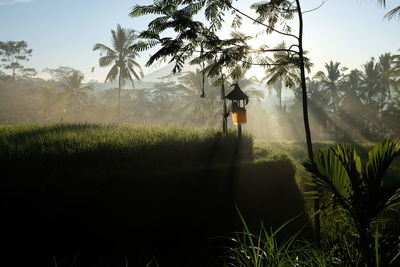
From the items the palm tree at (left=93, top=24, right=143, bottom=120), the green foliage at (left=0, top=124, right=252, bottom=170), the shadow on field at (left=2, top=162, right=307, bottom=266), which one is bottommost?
the shadow on field at (left=2, top=162, right=307, bottom=266)

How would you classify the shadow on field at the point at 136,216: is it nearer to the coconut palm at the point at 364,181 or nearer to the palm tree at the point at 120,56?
the coconut palm at the point at 364,181

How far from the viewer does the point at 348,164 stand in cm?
219

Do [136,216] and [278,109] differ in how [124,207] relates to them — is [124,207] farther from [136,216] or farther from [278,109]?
[278,109]

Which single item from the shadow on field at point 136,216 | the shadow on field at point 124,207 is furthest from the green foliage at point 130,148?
the shadow on field at point 136,216

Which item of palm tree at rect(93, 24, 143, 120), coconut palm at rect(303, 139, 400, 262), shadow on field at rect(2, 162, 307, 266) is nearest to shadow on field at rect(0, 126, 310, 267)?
shadow on field at rect(2, 162, 307, 266)

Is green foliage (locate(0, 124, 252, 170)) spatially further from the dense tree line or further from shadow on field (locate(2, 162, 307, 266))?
the dense tree line

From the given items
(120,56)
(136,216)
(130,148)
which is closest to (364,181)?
(136,216)

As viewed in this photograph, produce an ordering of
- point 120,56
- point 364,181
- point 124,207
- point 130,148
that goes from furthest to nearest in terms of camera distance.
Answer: point 120,56, point 130,148, point 124,207, point 364,181

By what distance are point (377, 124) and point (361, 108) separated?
2644mm

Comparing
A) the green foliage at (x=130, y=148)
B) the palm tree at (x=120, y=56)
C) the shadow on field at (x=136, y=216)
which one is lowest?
the shadow on field at (x=136, y=216)

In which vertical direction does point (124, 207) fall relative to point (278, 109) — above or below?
below

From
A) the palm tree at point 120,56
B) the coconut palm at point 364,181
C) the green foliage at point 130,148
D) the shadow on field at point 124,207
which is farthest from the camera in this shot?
the palm tree at point 120,56

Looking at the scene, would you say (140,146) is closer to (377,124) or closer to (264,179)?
(264,179)

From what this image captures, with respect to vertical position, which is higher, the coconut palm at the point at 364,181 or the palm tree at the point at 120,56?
the palm tree at the point at 120,56
